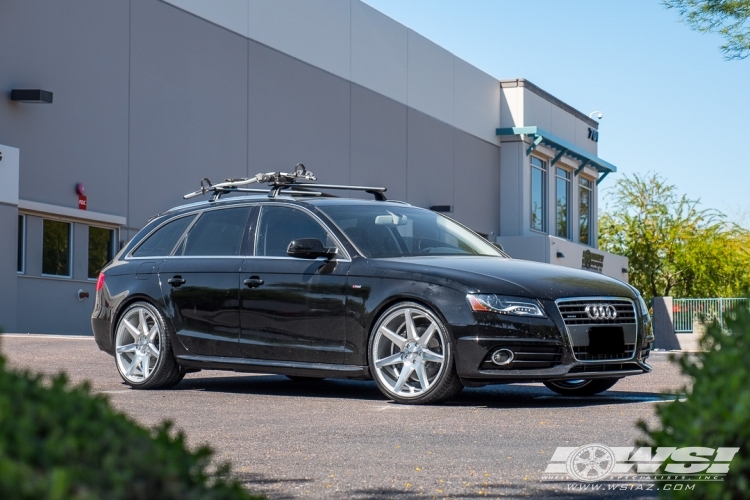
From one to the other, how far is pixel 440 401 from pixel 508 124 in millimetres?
36093

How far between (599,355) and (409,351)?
1.41m

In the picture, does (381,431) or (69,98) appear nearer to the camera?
(381,431)

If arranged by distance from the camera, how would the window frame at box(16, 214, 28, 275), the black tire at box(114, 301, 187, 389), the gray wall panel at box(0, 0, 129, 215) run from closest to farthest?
the black tire at box(114, 301, 187, 389)
the gray wall panel at box(0, 0, 129, 215)
the window frame at box(16, 214, 28, 275)

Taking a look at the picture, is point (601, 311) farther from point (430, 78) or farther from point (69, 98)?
point (430, 78)

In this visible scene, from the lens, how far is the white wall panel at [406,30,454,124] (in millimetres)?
36906

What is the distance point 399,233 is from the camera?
978cm

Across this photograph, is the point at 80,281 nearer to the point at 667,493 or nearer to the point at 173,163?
the point at 173,163

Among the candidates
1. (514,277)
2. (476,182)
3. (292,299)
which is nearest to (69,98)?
(292,299)

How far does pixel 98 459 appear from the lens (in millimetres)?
1889

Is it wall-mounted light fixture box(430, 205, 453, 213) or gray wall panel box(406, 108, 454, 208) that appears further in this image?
wall-mounted light fixture box(430, 205, 453, 213)

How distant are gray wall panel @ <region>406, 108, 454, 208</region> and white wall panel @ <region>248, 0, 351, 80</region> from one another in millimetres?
4634

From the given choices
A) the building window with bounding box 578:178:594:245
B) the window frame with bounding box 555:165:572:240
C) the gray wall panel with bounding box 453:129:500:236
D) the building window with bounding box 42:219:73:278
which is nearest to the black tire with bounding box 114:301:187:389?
the building window with bounding box 42:219:73:278

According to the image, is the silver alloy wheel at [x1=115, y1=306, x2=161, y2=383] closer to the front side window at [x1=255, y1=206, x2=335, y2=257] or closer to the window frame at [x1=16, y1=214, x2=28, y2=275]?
the front side window at [x1=255, y1=206, x2=335, y2=257]

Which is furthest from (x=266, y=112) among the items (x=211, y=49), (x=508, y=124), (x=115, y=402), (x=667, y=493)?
(x=667, y=493)
